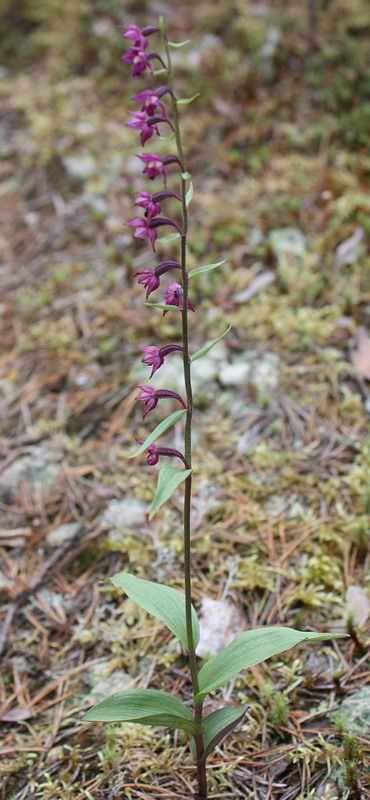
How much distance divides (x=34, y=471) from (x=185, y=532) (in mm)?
1628

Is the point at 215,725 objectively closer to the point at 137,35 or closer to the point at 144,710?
the point at 144,710

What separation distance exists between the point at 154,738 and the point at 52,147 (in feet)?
14.8

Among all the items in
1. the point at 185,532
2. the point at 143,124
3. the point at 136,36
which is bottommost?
the point at 185,532

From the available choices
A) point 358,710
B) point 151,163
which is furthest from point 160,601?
point 151,163

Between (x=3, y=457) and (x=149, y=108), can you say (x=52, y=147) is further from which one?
(x=149, y=108)

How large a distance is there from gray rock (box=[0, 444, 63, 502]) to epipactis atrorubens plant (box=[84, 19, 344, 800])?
4.41 ft

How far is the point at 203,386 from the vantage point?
3.66m

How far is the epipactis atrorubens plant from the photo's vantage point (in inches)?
71.0

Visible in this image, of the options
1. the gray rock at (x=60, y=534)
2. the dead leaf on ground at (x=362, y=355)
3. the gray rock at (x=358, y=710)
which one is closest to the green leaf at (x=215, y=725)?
the gray rock at (x=358, y=710)

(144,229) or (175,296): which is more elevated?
(144,229)

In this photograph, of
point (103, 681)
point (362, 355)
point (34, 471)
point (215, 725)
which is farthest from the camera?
point (362, 355)

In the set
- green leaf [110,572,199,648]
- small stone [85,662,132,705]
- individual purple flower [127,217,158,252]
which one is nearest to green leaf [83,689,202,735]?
green leaf [110,572,199,648]

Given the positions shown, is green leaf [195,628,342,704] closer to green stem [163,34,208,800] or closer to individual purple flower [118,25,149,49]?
green stem [163,34,208,800]

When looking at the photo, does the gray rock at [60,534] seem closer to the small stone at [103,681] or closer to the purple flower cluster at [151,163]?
the small stone at [103,681]
